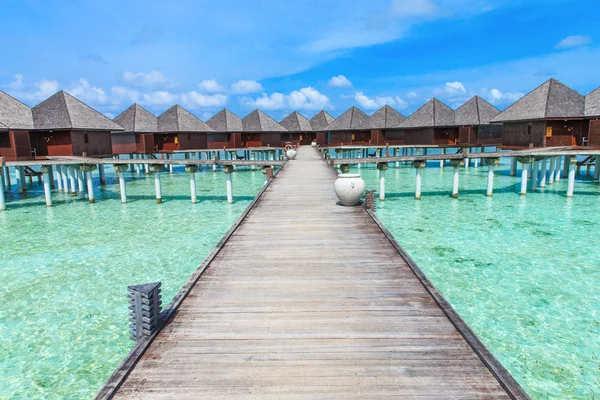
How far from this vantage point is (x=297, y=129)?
4712 centimetres

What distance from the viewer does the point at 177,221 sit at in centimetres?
1759

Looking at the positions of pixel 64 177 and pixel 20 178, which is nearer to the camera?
pixel 20 178

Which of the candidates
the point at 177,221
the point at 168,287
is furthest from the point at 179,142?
the point at 168,287

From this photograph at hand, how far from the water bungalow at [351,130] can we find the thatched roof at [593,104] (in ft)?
63.4

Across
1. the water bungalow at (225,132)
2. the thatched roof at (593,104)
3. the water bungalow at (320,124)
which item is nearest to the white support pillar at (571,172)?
the thatched roof at (593,104)

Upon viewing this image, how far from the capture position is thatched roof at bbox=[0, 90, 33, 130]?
2342 centimetres

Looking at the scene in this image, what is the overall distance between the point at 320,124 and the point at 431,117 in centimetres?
1455

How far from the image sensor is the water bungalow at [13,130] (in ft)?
75.9

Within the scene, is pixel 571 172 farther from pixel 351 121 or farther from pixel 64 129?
pixel 64 129

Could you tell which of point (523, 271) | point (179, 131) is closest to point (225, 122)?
point (179, 131)

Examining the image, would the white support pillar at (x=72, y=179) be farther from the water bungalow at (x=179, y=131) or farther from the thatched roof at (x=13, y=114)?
the water bungalow at (x=179, y=131)

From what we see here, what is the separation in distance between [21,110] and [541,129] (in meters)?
34.7

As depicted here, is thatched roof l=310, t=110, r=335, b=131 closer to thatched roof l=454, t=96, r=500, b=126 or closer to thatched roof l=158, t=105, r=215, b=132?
thatched roof l=158, t=105, r=215, b=132

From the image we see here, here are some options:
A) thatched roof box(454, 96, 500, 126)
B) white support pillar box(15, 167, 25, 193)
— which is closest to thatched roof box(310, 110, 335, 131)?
thatched roof box(454, 96, 500, 126)
